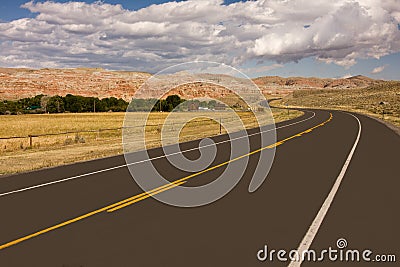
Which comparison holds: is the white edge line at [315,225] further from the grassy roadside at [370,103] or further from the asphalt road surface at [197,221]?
the grassy roadside at [370,103]

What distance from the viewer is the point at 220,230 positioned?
23.5 ft

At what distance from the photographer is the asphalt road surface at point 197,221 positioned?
596cm

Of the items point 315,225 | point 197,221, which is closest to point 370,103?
point 315,225

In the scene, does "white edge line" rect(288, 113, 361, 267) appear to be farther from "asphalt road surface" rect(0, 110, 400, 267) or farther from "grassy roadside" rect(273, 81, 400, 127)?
"grassy roadside" rect(273, 81, 400, 127)

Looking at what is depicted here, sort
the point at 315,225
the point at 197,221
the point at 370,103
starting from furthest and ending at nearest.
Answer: the point at 370,103 < the point at 197,221 < the point at 315,225

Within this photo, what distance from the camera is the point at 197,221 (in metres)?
7.79

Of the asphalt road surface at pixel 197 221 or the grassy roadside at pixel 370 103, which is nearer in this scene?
the asphalt road surface at pixel 197 221

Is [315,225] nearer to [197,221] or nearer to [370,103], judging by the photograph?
[197,221]

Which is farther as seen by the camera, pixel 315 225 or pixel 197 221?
pixel 197 221

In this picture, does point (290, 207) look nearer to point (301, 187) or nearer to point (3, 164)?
point (301, 187)

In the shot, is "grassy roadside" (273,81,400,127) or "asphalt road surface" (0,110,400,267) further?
"grassy roadside" (273,81,400,127)

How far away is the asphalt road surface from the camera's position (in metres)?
5.96

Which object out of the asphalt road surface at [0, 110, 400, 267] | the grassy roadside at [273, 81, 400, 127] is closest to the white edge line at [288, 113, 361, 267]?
the asphalt road surface at [0, 110, 400, 267]

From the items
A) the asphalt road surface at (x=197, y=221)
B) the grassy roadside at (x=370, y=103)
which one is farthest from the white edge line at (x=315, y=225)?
the grassy roadside at (x=370, y=103)
